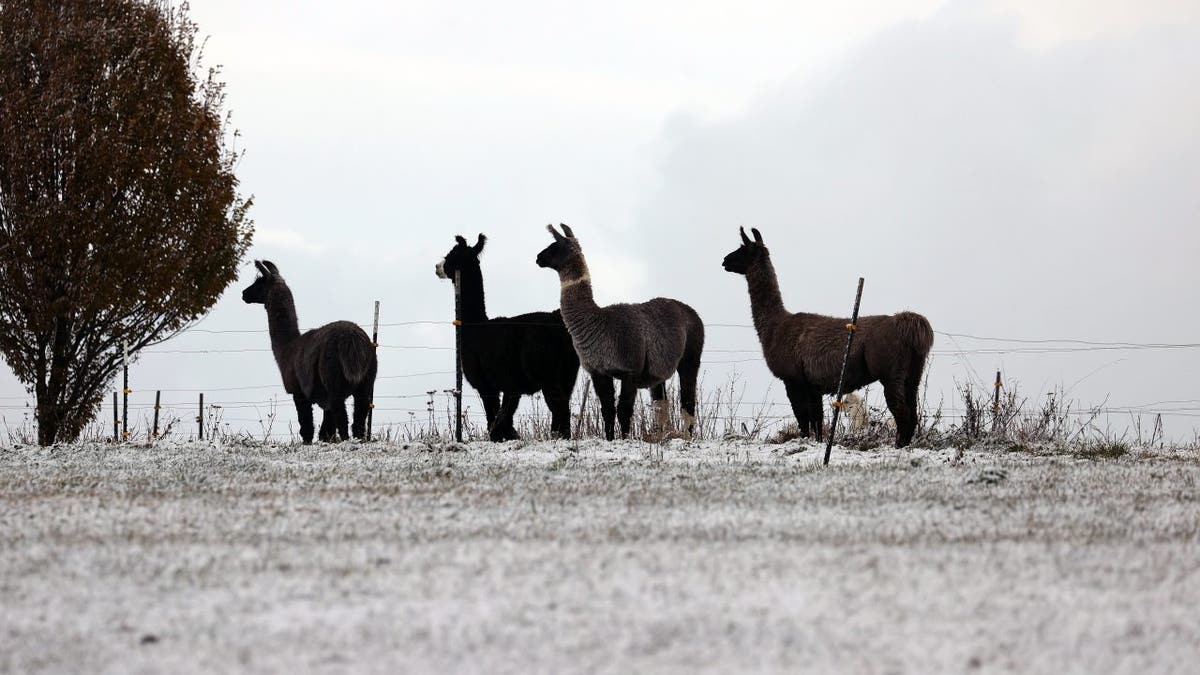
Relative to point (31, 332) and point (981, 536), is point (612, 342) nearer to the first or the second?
point (981, 536)

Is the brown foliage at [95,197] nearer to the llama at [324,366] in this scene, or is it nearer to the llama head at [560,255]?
the llama at [324,366]

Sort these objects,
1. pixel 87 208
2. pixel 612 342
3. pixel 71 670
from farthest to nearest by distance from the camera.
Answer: pixel 87 208
pixel 612 342
pixel 71 670

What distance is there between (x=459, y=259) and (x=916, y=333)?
5.51 metres

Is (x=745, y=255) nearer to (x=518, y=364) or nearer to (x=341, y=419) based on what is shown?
(x=518, y=364)

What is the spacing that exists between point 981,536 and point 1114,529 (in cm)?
86

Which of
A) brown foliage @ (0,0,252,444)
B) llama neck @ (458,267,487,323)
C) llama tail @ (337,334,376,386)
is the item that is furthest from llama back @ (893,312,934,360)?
brown foliage @ (0,0,252,444)

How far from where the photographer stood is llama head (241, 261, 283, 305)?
16453mm

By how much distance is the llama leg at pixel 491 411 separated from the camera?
1498 centimetres

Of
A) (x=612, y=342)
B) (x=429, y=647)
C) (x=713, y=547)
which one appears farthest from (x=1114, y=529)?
(x=612, y=342)

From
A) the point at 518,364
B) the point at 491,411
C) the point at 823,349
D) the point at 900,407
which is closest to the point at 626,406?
the point at 518,364

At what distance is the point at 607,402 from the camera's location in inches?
575

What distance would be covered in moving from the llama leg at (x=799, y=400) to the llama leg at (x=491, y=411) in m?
3.23

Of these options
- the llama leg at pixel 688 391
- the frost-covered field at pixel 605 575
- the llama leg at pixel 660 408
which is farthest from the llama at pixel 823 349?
the frost-covered field at pixel 605 575

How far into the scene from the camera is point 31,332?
18.8 m
